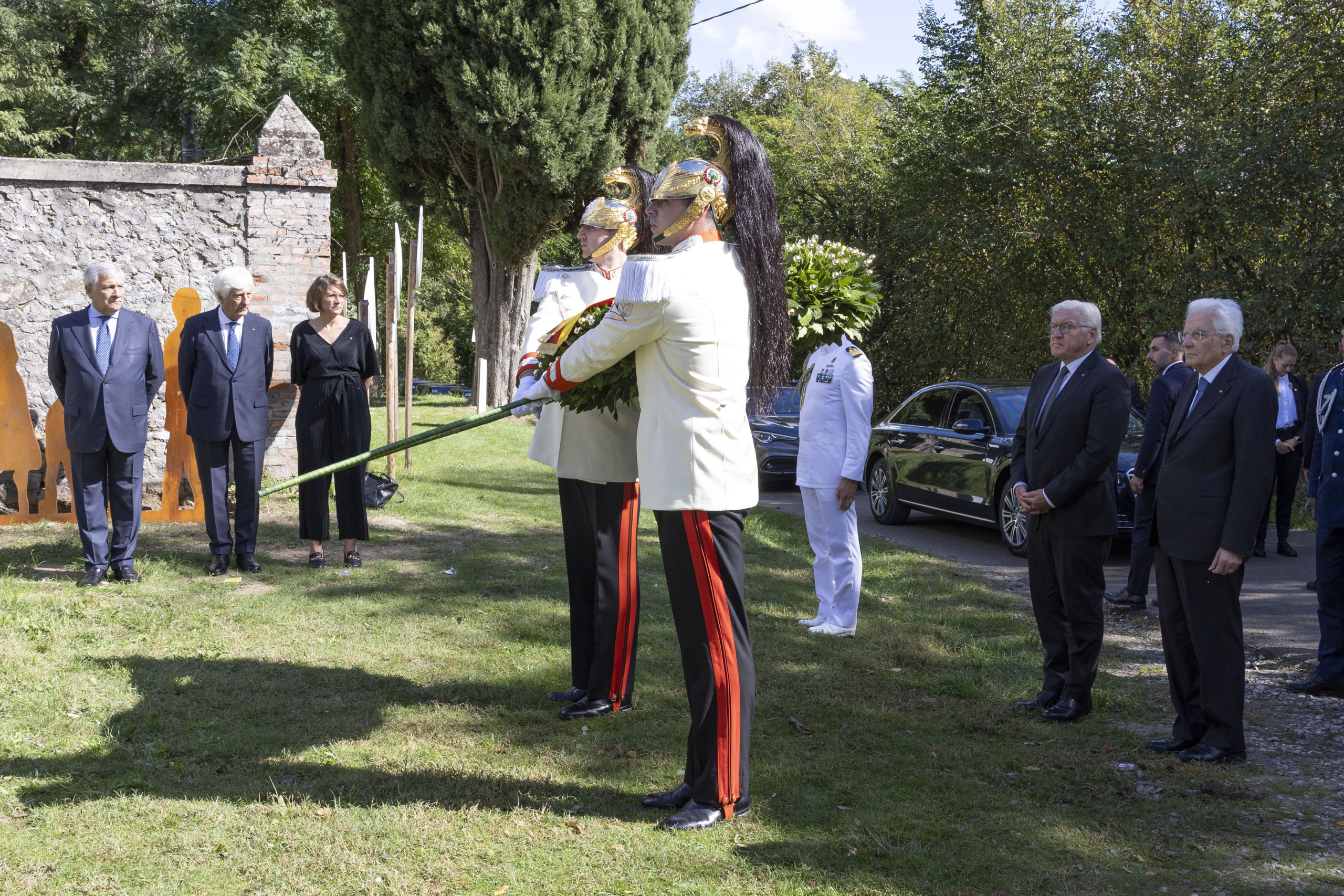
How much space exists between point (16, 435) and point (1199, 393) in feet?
30.5

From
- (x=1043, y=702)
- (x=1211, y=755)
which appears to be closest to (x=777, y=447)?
(x=1043, y=702)

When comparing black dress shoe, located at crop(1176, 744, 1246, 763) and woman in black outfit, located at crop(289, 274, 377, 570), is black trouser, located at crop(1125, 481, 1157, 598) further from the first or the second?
woman in black outfit, located at crop(289, 274, 377, 570)

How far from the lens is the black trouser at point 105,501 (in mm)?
7055

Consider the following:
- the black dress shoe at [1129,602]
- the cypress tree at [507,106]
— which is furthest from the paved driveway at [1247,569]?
the cypress tree at [507,106]

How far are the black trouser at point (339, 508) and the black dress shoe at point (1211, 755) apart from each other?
19.0ft

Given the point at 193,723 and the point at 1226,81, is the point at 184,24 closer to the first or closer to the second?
the point at 1226,81

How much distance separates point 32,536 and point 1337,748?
923cm

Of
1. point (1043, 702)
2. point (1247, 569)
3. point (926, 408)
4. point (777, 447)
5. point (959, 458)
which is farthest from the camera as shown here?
point (777, 447)

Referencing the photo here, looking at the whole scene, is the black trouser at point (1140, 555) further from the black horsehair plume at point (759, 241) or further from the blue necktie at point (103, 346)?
the blue necktie at point (103, 346)

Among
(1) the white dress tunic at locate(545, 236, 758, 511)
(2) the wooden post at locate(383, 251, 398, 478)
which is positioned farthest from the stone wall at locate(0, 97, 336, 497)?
(1) the white dress tunic at locate(545, 236, 758, 511)

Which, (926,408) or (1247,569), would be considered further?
(926,408)

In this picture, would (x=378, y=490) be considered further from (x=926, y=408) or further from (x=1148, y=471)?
(x=1148, y=471)

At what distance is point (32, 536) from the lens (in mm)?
8516

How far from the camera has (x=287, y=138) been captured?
1013 centimetres
